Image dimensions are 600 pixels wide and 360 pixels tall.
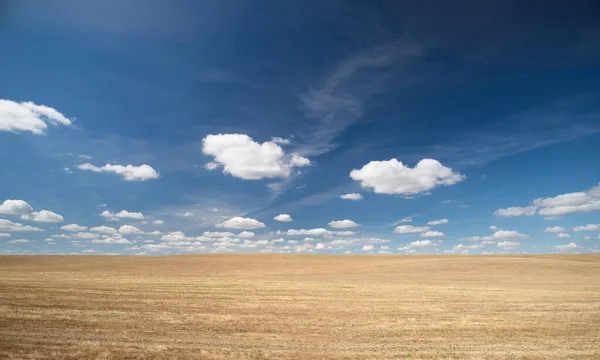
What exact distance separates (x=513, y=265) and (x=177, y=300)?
62.5 m

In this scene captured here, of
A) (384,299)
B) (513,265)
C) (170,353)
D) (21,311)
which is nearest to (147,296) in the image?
(21,311)

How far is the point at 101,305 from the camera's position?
22094 mm

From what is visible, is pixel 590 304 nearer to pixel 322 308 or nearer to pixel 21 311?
pixel 322 308

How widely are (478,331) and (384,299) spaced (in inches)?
444

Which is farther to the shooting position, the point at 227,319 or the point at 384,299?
the point at 384,299

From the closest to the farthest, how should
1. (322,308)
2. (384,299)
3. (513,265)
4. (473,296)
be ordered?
(322,308) → (384,299) → (473,296) → (513,265)

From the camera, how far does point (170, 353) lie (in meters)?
13.0

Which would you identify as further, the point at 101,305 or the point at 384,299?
the point at 384,299

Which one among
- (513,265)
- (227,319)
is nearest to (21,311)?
(227,319)

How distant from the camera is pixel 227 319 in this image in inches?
765

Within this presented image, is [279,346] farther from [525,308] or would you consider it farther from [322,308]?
[525,308]

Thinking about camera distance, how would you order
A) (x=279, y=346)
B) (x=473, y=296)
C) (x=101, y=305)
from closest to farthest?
1. (x=279, y=346)
2. (x=101, y=305)
3. (x=473, y=296)

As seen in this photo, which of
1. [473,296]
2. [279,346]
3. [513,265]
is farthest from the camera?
[513,265]

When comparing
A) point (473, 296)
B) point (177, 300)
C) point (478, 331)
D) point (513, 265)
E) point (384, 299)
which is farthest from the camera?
point (513, 265)
